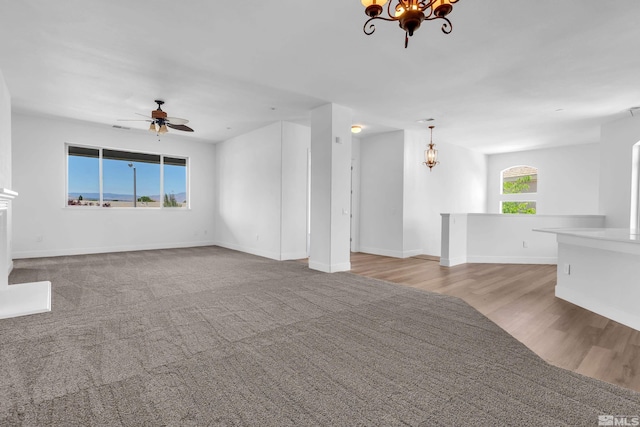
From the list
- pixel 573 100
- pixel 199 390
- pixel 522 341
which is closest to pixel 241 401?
pixel 199 390

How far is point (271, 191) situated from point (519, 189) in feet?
25.1

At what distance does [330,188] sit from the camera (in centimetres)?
537

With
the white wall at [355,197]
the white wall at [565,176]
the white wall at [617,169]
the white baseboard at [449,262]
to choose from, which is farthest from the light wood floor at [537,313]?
the white wall at [565,176]

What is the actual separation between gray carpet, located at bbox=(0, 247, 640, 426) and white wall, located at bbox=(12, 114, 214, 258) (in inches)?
147

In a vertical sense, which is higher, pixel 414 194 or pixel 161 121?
pixel 161 121

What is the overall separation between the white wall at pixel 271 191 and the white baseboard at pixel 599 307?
459cm

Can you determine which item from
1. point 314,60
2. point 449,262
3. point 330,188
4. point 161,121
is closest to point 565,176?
point 449,262

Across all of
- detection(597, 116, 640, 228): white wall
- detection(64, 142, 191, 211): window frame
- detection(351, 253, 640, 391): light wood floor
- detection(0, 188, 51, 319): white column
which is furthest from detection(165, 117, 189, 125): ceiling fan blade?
detection(597, 116, 640, 228): white wall

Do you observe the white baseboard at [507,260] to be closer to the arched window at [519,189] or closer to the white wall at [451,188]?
the white wall at [451,188]

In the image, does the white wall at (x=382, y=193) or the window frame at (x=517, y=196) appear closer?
the white wall at (x=382, y=193)

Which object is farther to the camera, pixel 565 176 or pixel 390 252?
pixel 565 176

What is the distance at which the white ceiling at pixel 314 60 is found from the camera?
2840 millimetres

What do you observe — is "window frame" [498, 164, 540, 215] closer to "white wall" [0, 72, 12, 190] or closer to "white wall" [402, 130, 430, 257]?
"white wall" [402, 130, 430, 257]

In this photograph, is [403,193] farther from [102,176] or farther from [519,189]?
[102,176]
